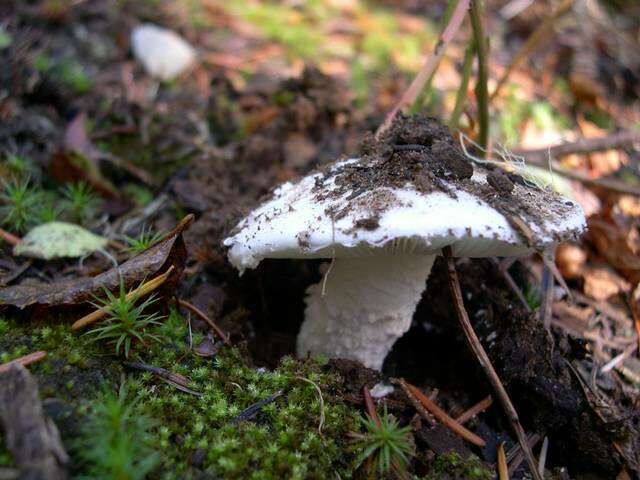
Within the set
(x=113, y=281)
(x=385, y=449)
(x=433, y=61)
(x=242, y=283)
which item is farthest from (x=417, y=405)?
(x=433, y=61)

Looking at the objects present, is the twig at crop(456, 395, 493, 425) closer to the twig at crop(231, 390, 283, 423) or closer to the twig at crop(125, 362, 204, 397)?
the twig at crop(231, 390, 283, 423)

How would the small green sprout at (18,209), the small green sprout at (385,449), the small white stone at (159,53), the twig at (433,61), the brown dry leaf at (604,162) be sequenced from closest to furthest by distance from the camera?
1. the small green sprout at (385,449)
2. the twig at (433,61)
3. the small green sprout at (18,209)
4. the brown dry leaf at (604,162)
5. the small white stone at (159,53)

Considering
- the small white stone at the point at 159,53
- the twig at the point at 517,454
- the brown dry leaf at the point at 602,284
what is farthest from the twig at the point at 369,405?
the small white stone at the point at 159,53

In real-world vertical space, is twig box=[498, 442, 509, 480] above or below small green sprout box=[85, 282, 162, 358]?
below

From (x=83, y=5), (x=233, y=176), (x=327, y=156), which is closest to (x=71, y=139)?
(x=233, y=176)

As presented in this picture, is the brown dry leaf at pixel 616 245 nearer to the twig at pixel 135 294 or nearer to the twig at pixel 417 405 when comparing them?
the twig at pixel 417 405

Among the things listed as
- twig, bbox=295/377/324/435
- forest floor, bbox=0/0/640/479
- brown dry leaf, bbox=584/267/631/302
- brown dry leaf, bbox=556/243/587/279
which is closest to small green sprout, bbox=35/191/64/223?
forest floor, bbox=0/0/640/479
